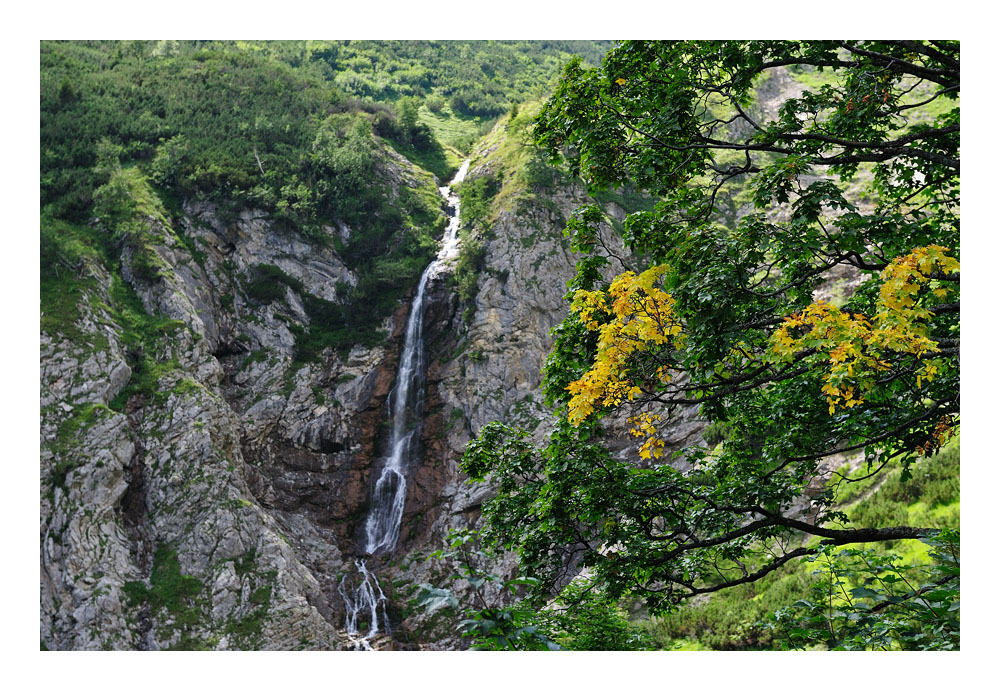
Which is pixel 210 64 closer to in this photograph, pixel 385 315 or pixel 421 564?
pixel 385 315

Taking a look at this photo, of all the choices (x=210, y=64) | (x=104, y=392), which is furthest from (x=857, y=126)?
(x=210, y=64)

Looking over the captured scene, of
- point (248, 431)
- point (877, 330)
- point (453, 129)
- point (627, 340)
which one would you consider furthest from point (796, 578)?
point (453, 129)

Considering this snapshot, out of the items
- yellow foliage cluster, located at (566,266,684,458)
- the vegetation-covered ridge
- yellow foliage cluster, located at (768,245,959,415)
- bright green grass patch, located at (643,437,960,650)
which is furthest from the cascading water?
yellow foliage cluster, located at (768,245,959,415)

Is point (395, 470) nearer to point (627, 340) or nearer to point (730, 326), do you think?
point (627, 340)

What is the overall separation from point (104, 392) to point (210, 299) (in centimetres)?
504

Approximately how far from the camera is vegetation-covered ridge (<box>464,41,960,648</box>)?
4508mm

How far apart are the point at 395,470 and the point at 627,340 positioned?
1512 cm

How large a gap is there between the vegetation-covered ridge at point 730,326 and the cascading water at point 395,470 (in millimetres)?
11406

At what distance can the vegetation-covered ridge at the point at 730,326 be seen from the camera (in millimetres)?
4508

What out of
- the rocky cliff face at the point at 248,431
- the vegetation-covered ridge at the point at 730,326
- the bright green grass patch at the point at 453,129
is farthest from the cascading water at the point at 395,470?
the vegetation-covered ridge at the point at 730,326

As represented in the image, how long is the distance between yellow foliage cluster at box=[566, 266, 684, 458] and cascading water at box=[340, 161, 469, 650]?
12807mm

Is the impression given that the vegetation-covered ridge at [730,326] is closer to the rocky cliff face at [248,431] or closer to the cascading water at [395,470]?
the rocky cliff face at [248,431]

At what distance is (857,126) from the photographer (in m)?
5.27

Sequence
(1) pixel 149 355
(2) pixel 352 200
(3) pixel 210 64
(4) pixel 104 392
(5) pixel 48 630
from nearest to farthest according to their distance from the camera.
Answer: (5) pixel 48 630, (4) pixel 104 392, (1) pixel 149 355, (2) pixel 352 200, (3) pixel 210 64
